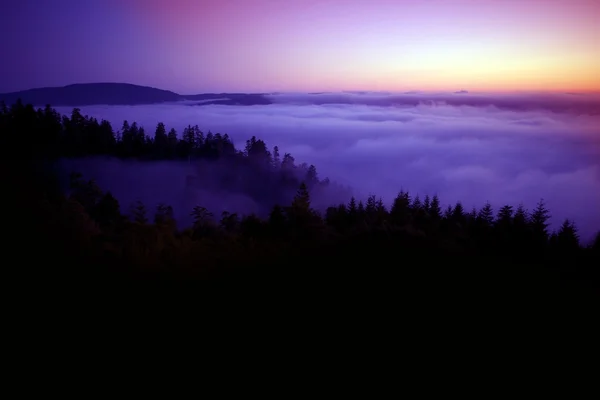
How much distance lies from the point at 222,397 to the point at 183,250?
3.49 meters

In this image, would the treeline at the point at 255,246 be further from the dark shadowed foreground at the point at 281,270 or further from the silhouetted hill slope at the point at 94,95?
the silhouetted hill slope at the point at 94,95

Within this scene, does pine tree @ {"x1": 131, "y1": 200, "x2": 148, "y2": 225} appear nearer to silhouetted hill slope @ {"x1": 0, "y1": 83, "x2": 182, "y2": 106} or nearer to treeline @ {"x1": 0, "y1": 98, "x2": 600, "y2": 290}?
treeline @ {"x1": 0, "y1": 98, "x2": 600, "y2": 290}

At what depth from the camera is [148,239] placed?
7785 mm

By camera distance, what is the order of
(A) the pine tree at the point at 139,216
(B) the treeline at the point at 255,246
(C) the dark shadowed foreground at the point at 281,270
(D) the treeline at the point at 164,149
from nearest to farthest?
(C) the dark shadowed foreground at the point at 281,270 → (B) the treeline at the point at 255,246 → (A) the pine tree at the point at 139,216 → (D) the treeline at the point at 164,149

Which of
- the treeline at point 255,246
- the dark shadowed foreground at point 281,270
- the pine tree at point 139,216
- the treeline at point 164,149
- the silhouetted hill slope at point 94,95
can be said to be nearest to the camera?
the dark shadowed foreground at point 281,270

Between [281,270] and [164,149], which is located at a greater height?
[281,270]

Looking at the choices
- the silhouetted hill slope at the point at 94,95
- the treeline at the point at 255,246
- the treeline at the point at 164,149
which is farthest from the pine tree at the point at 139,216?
the silhouetted hill slope at the point at 94,95

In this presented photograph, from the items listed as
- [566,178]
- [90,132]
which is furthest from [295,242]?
[566,178]

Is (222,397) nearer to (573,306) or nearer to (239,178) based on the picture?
(573,306)

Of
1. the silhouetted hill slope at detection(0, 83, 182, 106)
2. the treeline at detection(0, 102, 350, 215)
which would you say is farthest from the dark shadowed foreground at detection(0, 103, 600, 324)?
the silhouetted hill slope at detection(0, 83, 182, 106)

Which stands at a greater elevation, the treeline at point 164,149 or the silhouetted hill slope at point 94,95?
the silhouetted hill slope at point 94,95

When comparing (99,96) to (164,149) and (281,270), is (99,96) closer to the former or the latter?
(164,149)

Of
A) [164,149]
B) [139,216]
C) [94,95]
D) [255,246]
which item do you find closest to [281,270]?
[255,246]

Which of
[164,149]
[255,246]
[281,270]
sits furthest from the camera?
[164,149]
